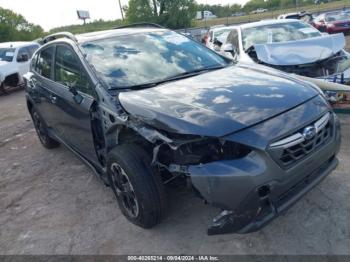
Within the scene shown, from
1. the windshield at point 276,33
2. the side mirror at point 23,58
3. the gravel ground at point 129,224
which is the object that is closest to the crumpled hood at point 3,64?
the side mirror at point 23,58

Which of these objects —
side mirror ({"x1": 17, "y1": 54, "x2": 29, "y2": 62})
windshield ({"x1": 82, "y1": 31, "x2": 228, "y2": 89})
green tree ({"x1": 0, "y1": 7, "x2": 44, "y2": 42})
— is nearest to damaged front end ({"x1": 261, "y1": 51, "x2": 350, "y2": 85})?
windshield ({"x1": 82, "y1": 31, "x2": 228, "y2": 89})

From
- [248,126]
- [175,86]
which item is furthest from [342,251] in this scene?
[175,86]

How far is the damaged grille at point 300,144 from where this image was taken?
7.93 feet

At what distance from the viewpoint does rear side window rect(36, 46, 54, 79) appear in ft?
14.8

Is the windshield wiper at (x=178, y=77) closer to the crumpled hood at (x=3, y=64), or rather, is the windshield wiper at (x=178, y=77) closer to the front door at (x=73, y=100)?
the front door at (x=73, y=100)

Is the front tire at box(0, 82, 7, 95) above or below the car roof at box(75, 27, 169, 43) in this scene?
below

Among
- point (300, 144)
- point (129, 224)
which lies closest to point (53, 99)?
point (129, 224)

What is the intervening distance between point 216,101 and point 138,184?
93cm

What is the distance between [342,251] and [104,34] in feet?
11.0

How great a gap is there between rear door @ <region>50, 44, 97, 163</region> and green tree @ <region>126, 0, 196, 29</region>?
40.4 meters

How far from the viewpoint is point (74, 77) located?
374cm

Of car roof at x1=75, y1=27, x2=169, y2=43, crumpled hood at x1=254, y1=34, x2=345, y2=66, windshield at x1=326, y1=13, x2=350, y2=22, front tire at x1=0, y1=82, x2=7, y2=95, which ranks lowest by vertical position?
front tire at x1=0, y1=82, x2=7, y2=95

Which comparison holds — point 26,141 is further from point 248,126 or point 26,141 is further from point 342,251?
point 342,251

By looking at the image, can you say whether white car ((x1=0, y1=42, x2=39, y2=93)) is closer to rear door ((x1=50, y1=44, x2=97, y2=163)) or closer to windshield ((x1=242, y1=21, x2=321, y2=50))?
windshield ((x1=242, y1=21, x2=321, y2=50))
